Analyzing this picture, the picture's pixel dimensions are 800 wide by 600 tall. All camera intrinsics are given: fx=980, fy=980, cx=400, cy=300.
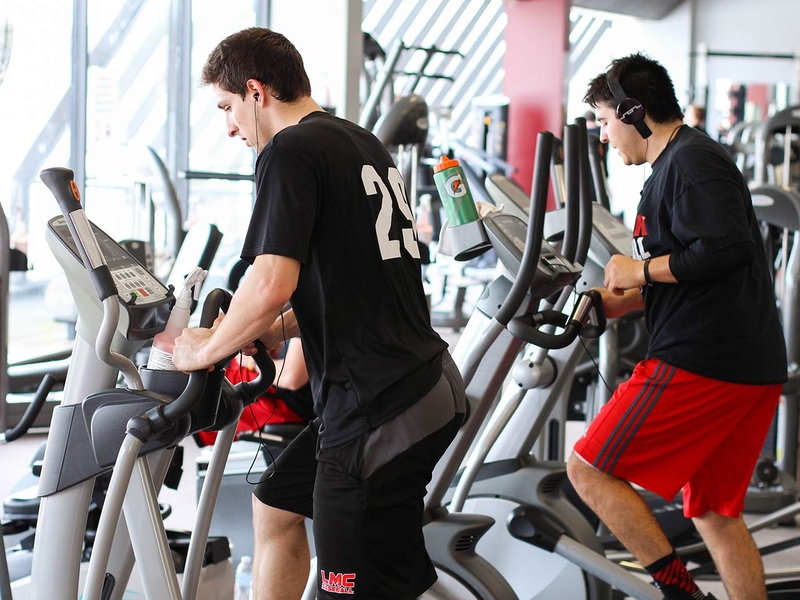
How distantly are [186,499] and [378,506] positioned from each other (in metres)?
2.44

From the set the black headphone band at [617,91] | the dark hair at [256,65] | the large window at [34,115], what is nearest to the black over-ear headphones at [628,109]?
the black headphone band at [617,91]

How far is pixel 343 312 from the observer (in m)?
1.71

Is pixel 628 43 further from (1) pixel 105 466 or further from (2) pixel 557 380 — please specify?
(1) pixel 105 466

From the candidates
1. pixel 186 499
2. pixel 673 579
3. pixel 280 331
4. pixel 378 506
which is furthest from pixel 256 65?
pixel 186 499

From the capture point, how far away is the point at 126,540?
2.03 metres

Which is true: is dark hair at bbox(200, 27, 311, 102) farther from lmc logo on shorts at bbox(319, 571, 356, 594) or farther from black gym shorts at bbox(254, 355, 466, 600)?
lmc logo on shorts at bbox(319, 571, 356, 594)

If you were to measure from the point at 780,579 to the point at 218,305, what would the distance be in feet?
7.01

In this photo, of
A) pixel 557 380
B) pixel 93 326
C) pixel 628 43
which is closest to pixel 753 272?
pixel 557 380

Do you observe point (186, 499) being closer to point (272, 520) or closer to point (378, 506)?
point (272, 520)

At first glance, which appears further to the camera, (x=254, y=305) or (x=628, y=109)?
(x=628, y=109)

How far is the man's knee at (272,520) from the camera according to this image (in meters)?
2.10

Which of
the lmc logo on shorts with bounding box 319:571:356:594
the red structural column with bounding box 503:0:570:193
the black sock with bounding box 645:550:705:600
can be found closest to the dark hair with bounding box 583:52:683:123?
the black sock with bounding box 645:550:705:600

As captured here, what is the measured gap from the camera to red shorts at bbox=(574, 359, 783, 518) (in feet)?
7.70

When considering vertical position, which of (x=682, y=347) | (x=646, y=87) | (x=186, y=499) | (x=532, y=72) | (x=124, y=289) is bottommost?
(x=186, y=499)
